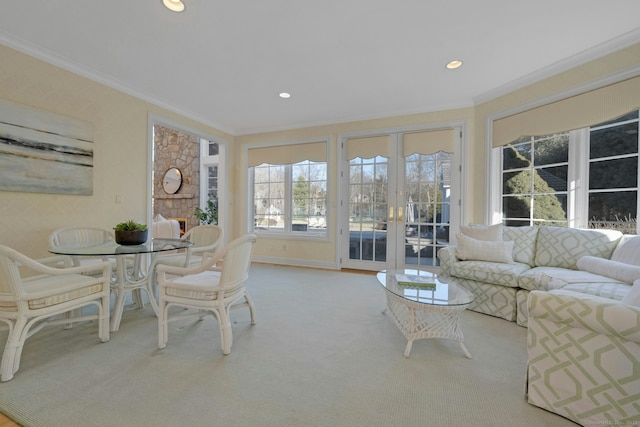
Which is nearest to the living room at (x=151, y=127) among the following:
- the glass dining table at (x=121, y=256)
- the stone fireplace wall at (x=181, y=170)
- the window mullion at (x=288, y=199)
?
the window mullion at (x=288, y=199)

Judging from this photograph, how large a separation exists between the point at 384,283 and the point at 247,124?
406 centimetres

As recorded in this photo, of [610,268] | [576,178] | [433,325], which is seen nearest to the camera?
[433,325]

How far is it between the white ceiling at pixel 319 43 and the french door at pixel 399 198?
2.60 ft

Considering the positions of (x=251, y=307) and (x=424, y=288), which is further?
(x=251, y=307)

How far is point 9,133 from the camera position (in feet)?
8.48

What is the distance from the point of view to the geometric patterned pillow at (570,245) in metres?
2.58

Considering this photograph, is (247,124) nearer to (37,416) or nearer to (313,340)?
(313,340)

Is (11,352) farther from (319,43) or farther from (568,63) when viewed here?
(568,63)

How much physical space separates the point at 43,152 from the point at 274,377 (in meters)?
3.19

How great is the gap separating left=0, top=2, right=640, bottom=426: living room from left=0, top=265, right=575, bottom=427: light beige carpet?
1387 mm

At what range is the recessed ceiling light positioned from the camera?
2092 mm

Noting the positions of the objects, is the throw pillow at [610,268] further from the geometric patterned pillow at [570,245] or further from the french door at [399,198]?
the french door at [399,198]

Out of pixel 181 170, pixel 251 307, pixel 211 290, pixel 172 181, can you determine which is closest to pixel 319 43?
pixel 211 290

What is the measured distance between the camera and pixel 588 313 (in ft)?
4.25
